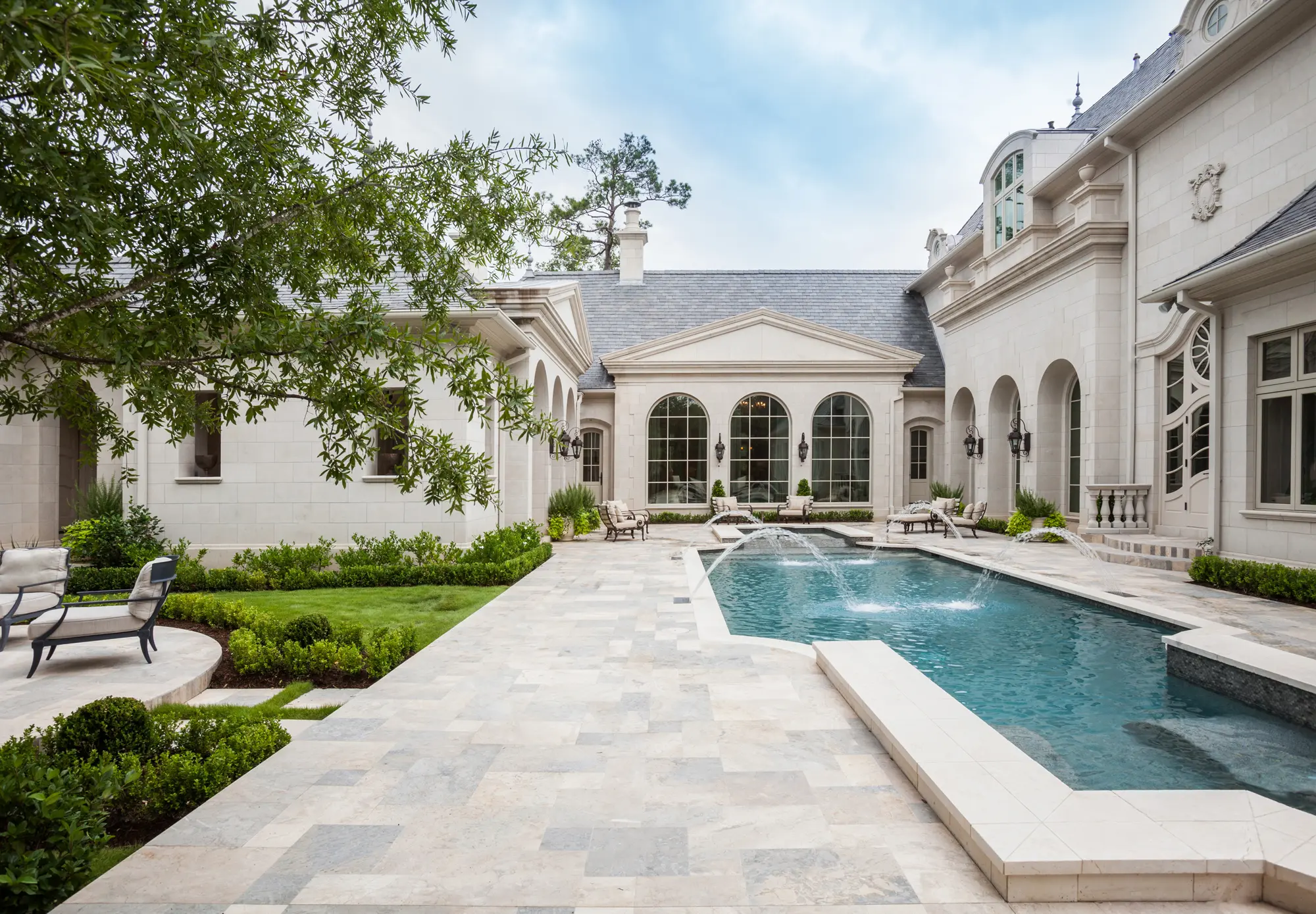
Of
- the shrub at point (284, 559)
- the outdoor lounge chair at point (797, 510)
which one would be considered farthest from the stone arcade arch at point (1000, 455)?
the shrub at point (284, 559)

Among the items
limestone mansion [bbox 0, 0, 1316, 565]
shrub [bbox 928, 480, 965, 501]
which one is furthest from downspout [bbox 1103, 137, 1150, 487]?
shrub [bbox 928, 480, 965, 501]

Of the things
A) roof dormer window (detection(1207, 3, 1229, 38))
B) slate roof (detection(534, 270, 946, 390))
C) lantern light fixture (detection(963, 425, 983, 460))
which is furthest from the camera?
Result: slate roof (detection(534, 270, 946, 390))

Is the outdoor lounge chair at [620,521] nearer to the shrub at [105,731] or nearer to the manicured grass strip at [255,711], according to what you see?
the manicured grass strip at [255,711]

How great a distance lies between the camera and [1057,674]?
648cm

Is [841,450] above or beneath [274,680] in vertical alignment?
above

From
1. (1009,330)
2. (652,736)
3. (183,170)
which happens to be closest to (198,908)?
(652,736)

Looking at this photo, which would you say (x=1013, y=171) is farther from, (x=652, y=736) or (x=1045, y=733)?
(x=652, y=736)

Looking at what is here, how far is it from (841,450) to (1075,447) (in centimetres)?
715

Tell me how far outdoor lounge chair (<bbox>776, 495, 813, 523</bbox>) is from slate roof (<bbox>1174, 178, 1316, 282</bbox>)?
1185 cm

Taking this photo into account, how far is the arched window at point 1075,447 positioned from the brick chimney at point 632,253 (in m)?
15.3

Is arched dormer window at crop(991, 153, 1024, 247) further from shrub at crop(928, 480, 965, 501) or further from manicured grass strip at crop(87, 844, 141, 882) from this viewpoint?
manicured grass strip at crop(87, 844, 141, 882)

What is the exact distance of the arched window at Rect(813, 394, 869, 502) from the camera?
74.9 ft

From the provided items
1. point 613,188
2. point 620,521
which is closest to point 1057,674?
point 620,521

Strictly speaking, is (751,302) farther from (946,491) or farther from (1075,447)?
(1075,447)
